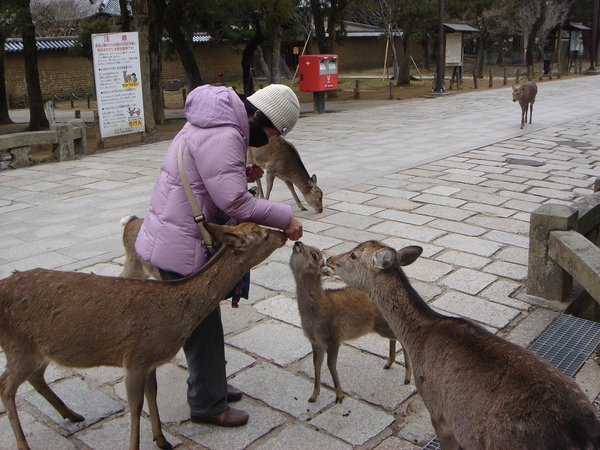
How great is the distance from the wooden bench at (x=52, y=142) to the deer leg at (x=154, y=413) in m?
8.25

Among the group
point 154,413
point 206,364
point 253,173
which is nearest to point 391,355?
point 206,364

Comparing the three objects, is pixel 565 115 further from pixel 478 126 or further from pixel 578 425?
pixel 578 425

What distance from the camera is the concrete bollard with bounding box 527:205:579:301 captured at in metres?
4.66

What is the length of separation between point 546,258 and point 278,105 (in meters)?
2.71

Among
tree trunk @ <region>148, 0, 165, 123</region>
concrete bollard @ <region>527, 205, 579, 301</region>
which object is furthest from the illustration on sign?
concrete bollard @ <region>527, 205, 579, 301</region>

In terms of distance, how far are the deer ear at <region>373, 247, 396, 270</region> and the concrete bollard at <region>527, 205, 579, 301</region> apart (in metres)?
2.08

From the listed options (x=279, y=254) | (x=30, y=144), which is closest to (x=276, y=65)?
(x=30, y=144)

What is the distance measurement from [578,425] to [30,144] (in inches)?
388

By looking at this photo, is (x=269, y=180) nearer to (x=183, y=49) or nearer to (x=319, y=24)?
(x=183, y=49)

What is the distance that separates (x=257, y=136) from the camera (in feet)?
9.98

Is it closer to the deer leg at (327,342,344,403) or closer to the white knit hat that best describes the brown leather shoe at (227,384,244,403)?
the deer leg at (327,342,344,403)

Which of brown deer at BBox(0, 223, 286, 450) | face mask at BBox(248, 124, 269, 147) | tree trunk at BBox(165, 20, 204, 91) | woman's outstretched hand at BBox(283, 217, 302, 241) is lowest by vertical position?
brown deer at BBox(0, 223, 286, 450)

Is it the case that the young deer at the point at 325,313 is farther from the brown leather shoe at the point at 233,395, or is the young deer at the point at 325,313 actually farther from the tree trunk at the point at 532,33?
the tree trunk at the point at 532,33

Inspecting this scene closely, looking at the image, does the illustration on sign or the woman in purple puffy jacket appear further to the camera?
the illustration on sign
